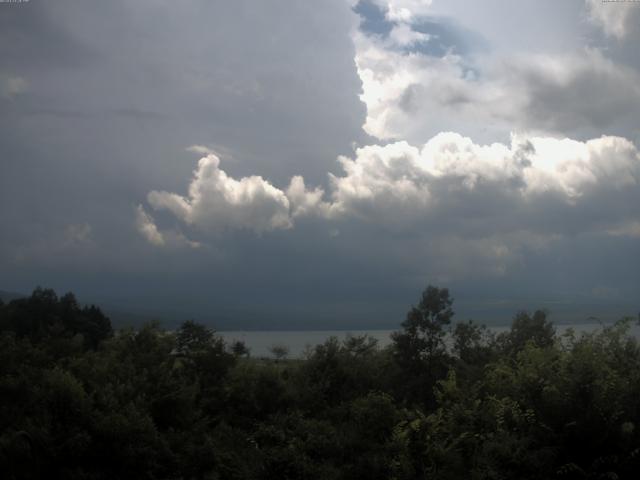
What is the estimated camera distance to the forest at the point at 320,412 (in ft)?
49.2

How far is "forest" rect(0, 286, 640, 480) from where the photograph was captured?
15.0 metres

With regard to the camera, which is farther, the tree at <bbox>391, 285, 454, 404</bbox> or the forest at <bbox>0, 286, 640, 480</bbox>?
the tree at <bbox>391, 285, 454, 404</bbox>

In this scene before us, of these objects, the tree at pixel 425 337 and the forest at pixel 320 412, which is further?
the tree at pixel 425 337

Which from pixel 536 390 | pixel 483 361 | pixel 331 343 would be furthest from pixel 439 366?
pixel 536 390

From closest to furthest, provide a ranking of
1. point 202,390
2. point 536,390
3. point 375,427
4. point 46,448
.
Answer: point 536,390, point 46,448, point 375,427, point 202,390

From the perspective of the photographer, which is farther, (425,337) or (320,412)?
(425,337)

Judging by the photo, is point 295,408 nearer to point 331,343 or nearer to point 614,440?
point 331,343

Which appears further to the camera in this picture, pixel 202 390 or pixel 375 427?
pixel 202 390

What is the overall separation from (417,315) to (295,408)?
10.6 metres

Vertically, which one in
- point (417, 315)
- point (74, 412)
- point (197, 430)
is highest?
point (417, 315)

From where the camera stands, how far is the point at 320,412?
2625 cm

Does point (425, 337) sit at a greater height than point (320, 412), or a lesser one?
greater

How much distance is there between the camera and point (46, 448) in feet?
57.8

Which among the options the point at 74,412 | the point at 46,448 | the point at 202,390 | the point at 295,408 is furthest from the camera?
the point at 202,390
